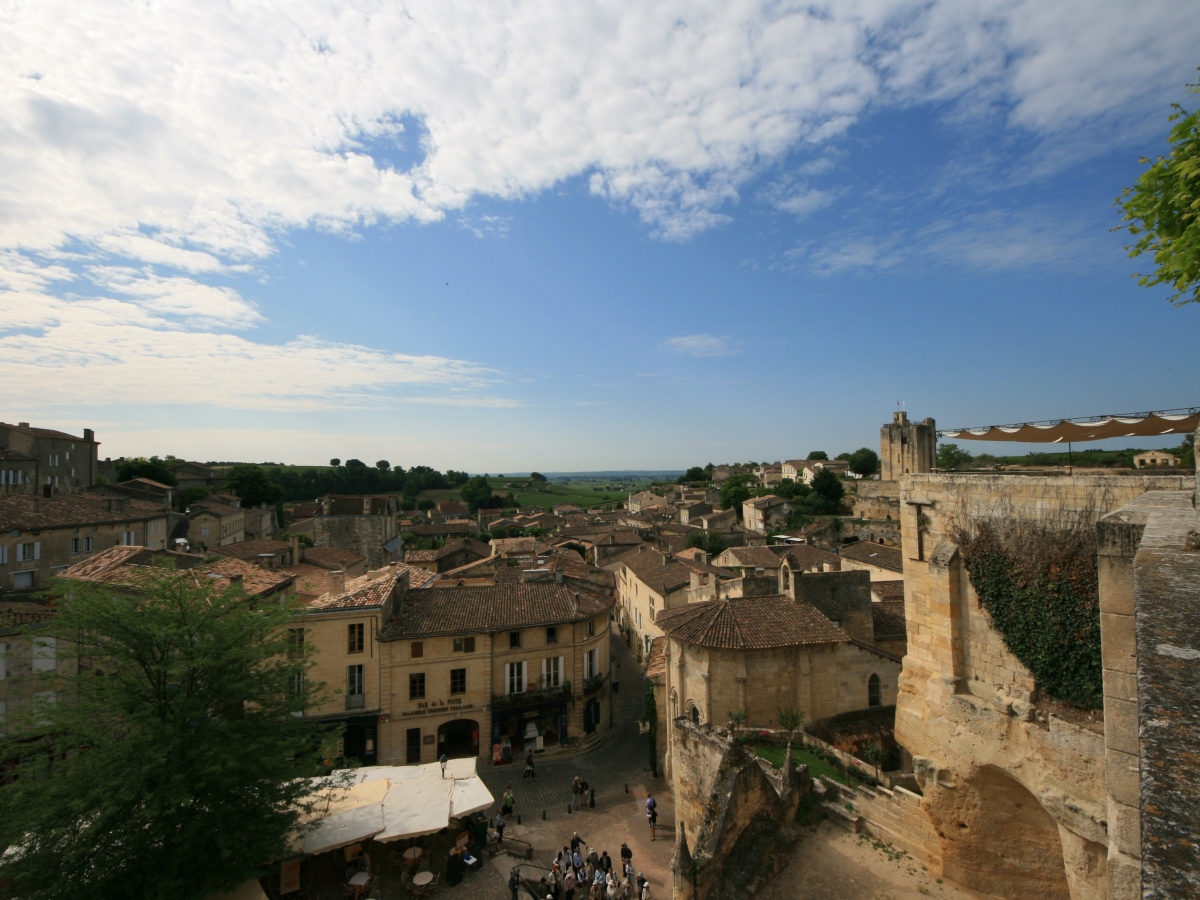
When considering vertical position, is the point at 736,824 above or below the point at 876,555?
below

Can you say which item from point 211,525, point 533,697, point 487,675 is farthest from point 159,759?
point 211,525

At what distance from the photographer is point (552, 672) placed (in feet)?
87.2

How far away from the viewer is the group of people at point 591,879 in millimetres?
15703

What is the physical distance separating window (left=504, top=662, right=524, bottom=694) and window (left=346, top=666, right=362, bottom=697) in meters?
6.09

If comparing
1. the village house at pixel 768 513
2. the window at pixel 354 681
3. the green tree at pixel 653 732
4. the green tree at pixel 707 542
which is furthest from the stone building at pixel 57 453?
the village house at pixel 768 513

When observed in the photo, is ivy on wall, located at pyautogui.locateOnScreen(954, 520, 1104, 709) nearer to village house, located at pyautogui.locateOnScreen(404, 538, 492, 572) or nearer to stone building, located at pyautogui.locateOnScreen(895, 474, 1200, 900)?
stone building, located at pyautogui.locateOnScreen(895, 474, 1200, 900)

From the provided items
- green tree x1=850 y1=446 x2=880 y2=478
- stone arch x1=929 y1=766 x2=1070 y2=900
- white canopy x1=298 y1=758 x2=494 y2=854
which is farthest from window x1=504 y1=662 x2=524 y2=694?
green tree x1=850 y1=446 x2=880 y2=478

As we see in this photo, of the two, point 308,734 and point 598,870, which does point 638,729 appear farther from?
point 308,734

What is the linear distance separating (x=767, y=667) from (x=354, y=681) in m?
16.7

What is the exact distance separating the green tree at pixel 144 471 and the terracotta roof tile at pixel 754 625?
7604 cm

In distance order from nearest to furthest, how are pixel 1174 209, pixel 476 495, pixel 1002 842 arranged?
1. pixel 1174 209
2. pixel 1002 842
3. pixel 476 495

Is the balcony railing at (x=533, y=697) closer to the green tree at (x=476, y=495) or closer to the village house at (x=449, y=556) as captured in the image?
the village house at (x=449, y=556)

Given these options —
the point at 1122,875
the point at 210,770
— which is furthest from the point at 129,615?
the point at 1122,875

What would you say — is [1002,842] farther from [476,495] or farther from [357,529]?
[476,495]
